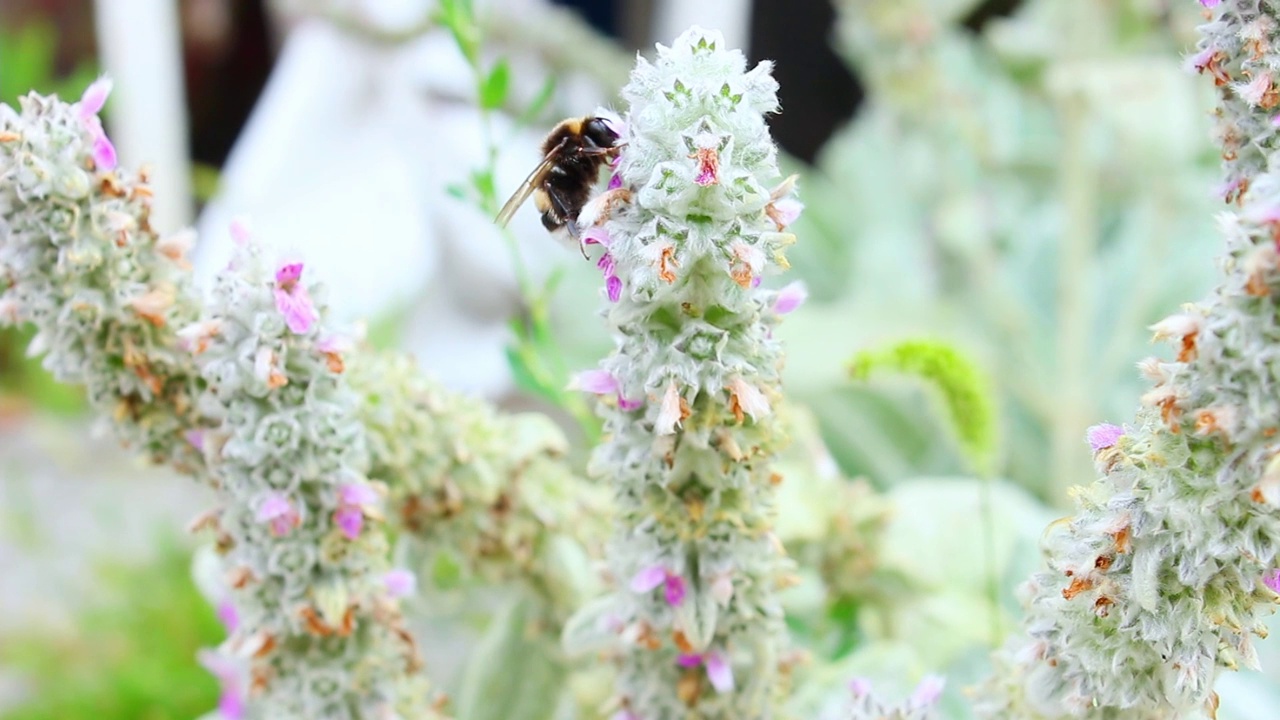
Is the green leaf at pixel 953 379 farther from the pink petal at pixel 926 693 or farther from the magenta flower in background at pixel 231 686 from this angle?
the magenta flower in background at pixel 231 686

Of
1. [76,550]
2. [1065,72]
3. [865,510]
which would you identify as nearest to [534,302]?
[865,510]

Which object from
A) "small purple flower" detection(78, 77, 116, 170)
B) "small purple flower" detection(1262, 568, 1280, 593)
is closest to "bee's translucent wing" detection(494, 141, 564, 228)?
"small purple flower" detection(78, 77, 116, 170)

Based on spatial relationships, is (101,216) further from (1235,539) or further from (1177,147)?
(1177,147)

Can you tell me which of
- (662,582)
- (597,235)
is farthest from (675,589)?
(597,235)

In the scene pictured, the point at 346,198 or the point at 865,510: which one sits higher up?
the point at 346,198

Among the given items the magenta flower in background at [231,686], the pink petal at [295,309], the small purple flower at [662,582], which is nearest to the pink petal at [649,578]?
the small purple flower at [662,582]

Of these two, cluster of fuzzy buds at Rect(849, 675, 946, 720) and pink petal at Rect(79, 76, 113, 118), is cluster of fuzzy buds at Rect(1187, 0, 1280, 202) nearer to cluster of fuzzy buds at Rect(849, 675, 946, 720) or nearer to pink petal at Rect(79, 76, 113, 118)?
cluster of fuzzy buds at Rect(849, 675, 946, 720)

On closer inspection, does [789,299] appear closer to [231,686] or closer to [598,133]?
[598,133]
